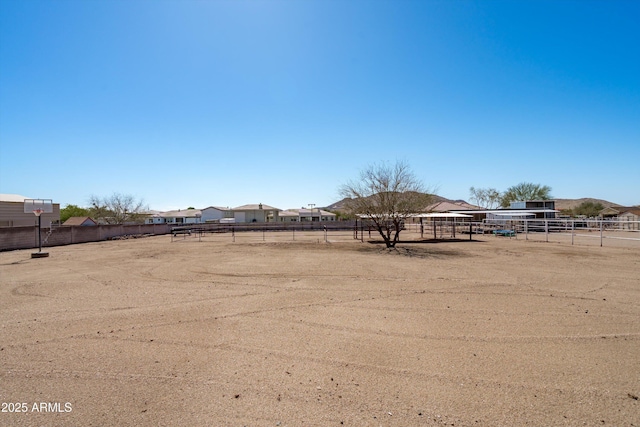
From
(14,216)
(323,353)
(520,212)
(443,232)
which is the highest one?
(520,212)

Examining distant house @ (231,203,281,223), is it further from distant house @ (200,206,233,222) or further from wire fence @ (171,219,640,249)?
wire fence @ (171,219,640,249)

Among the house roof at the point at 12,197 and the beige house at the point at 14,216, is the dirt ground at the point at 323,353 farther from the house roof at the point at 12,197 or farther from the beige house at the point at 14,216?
the house roof at the point at 12,197

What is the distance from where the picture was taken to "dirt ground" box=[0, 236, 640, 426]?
3.79m

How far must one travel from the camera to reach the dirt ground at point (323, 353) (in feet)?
12.4

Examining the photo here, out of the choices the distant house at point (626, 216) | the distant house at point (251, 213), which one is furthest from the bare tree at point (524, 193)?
the distant house at point (251, 213)

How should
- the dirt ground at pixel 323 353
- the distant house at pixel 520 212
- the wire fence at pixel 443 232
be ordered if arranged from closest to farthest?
the dirt ground at pixel 323 353
the wire fence at pixel 443 232
the distant house at pixel 520 212

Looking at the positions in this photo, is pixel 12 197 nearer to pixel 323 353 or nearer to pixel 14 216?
pixel 14 216

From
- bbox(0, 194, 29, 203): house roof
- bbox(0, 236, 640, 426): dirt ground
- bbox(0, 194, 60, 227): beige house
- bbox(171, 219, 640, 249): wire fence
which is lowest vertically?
bbox(0, 236, 640, 426): dirt ground

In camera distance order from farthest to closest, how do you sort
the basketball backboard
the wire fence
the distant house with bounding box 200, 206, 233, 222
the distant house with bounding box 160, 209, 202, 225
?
1. the distant house with bounding box 160, 209, 202, 225
2. the distant house with bounding box 200, 206, 233, 222
3. the wire fence
4. the basketball backboard

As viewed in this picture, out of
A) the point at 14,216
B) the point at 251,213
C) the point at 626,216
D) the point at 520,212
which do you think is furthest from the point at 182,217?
the point at 626,216

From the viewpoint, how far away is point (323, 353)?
5.38 metres

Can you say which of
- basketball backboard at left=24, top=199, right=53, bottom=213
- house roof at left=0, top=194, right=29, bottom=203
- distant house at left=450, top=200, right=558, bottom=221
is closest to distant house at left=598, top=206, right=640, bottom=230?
distant house at left=450, top=200, right=558, bottom=221

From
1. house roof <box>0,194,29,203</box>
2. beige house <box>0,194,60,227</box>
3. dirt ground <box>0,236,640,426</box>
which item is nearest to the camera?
dirt ground <box>0,236,640,426</box>

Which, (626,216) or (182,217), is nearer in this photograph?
(626,216)
